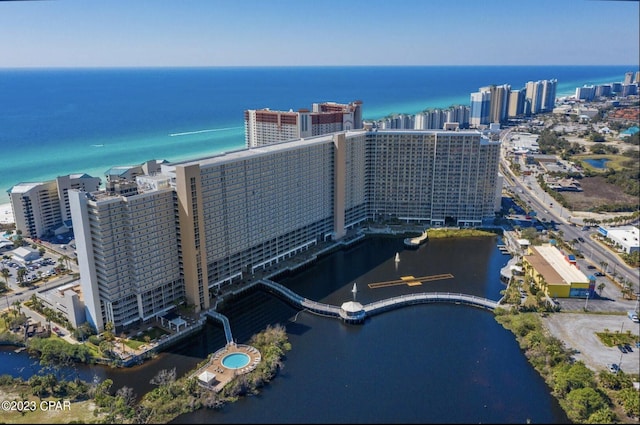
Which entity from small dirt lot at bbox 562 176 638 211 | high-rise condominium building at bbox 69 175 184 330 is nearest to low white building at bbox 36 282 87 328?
high-rise condominium building at bbox 69 175 184 330

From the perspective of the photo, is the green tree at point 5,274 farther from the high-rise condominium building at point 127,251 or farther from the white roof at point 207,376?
the white roof at point 207,376

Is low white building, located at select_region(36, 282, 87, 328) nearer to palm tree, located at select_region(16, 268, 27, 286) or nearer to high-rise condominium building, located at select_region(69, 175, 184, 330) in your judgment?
high-rise condominium building, located at select_region(69, 175, 184, 330)

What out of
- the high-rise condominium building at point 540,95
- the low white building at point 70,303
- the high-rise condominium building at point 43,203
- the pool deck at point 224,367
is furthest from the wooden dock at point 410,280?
the high-rise condominium building at point 540,95

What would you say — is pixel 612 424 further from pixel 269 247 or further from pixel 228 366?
pixel 269 247

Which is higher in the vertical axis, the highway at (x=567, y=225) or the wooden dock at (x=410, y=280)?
the highway at (x=567, y=225)

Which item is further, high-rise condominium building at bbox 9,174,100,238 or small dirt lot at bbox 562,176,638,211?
small dirt lot at bbox 562,176,638,211

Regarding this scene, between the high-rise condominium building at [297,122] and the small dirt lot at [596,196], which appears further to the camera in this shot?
the high-rise condominium building at [297,122]
